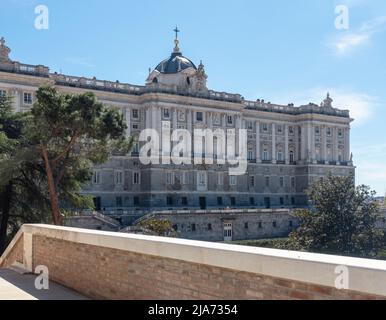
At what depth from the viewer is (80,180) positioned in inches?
999

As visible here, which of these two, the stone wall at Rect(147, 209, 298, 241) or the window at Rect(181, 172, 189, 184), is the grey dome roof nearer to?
the window at Rect(181, 172, 189, 184)

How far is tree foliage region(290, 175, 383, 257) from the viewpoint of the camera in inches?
1635

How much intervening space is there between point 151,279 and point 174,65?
5933 centimetres

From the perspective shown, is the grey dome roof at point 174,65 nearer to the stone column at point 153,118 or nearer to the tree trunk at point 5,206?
the stone column at point 153,118

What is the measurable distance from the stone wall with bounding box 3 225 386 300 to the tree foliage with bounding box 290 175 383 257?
33192 millimetres

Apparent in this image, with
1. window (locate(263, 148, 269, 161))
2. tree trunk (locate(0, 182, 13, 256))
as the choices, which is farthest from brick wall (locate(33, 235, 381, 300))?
window (locate(263, 148, 269, 161))

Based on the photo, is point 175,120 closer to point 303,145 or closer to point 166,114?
point 166,114

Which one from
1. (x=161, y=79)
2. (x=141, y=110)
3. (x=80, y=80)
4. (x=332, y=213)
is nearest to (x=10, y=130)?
(x=332, y=213)

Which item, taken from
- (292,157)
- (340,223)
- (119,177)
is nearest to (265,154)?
(292,157)

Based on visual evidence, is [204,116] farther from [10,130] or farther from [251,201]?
[10,130]

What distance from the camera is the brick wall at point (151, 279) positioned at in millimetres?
5836
